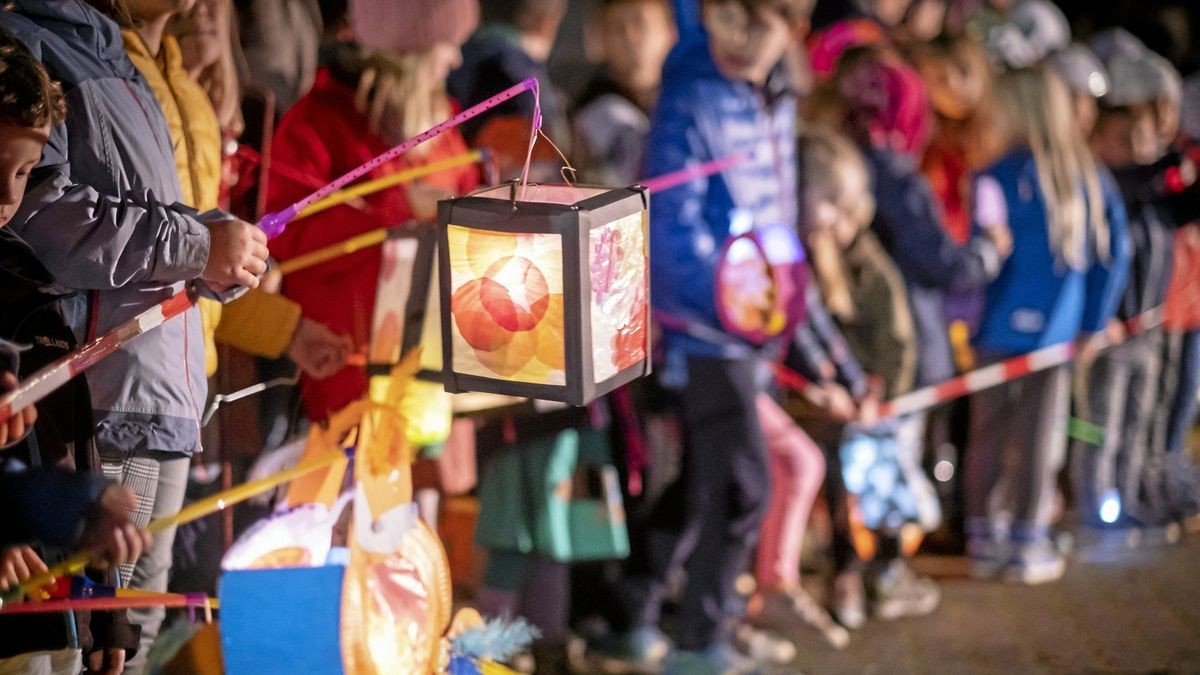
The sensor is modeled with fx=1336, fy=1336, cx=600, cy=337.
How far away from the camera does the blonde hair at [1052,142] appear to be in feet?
15.0

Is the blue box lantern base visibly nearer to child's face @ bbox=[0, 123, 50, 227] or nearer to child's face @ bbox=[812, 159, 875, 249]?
child's face @ bbox=[0, 123, 50, 227]

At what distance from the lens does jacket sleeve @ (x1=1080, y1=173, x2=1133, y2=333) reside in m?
4.80

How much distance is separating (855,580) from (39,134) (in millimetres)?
2957

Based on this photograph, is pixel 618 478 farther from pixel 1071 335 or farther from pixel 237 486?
pixel 1071 335

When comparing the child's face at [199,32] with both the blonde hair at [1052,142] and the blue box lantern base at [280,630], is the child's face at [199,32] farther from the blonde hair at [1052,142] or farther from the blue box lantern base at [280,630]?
the blonde hair at [1052,142]

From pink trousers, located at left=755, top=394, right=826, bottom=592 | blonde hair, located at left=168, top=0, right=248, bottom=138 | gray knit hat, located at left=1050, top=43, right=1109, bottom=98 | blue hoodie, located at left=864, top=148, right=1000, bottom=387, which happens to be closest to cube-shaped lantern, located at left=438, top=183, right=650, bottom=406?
blonde hair, located at left=168, top=0, right=248, bottom=138

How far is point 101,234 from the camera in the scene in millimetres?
2031

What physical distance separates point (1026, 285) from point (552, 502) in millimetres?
2045

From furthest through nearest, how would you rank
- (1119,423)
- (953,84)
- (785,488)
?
(1119,423) → (953,84) → (785,488)

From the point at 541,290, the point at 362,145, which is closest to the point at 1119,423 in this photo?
the point at 362,145

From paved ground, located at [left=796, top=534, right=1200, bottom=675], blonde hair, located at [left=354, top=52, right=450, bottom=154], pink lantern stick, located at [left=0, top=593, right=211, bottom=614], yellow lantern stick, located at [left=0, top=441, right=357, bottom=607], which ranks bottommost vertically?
paved ground, located at [left=796, top=534, right=1200, bottom=675]

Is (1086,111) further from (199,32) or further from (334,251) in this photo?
(199,32)

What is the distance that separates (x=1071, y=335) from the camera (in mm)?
4762

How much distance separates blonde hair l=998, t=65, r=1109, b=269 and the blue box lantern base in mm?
3140
